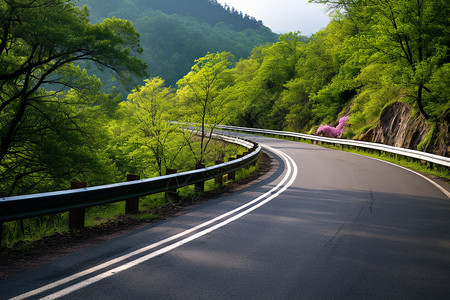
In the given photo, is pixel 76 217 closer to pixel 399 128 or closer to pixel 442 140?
pixel 442 140

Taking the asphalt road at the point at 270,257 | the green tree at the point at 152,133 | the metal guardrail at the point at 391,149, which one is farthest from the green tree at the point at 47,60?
the green tree at the point at 152,133

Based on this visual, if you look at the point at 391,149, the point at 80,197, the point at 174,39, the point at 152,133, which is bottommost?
the point at 152,133

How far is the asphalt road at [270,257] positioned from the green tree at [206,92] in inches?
955

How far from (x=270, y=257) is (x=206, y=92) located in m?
28.1

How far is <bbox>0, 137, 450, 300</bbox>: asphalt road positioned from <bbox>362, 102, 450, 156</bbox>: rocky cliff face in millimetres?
10550

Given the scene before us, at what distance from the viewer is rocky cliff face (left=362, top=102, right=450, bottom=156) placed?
56.4 feet

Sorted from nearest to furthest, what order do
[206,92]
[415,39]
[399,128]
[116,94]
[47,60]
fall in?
1. [47,60]
2. [116,94]
3. [415,39]
4. [399,128]
5. [206,92]

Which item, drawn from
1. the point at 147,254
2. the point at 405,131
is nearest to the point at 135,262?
the point at 147,254

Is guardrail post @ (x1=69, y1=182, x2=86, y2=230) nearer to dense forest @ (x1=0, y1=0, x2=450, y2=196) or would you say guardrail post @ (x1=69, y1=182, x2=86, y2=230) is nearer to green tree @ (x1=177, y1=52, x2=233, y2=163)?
dense forest @ (x1=0, y1=0, x2=450, y2=196)

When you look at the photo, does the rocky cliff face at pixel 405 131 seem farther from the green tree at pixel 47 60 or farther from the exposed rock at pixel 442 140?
the green tree at pixel 47 60

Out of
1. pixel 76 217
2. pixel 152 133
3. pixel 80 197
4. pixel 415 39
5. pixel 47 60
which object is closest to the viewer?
pixel 80 197

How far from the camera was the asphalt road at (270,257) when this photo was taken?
3.55 metres

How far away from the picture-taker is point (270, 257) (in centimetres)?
457

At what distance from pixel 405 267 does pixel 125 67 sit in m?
11.7
